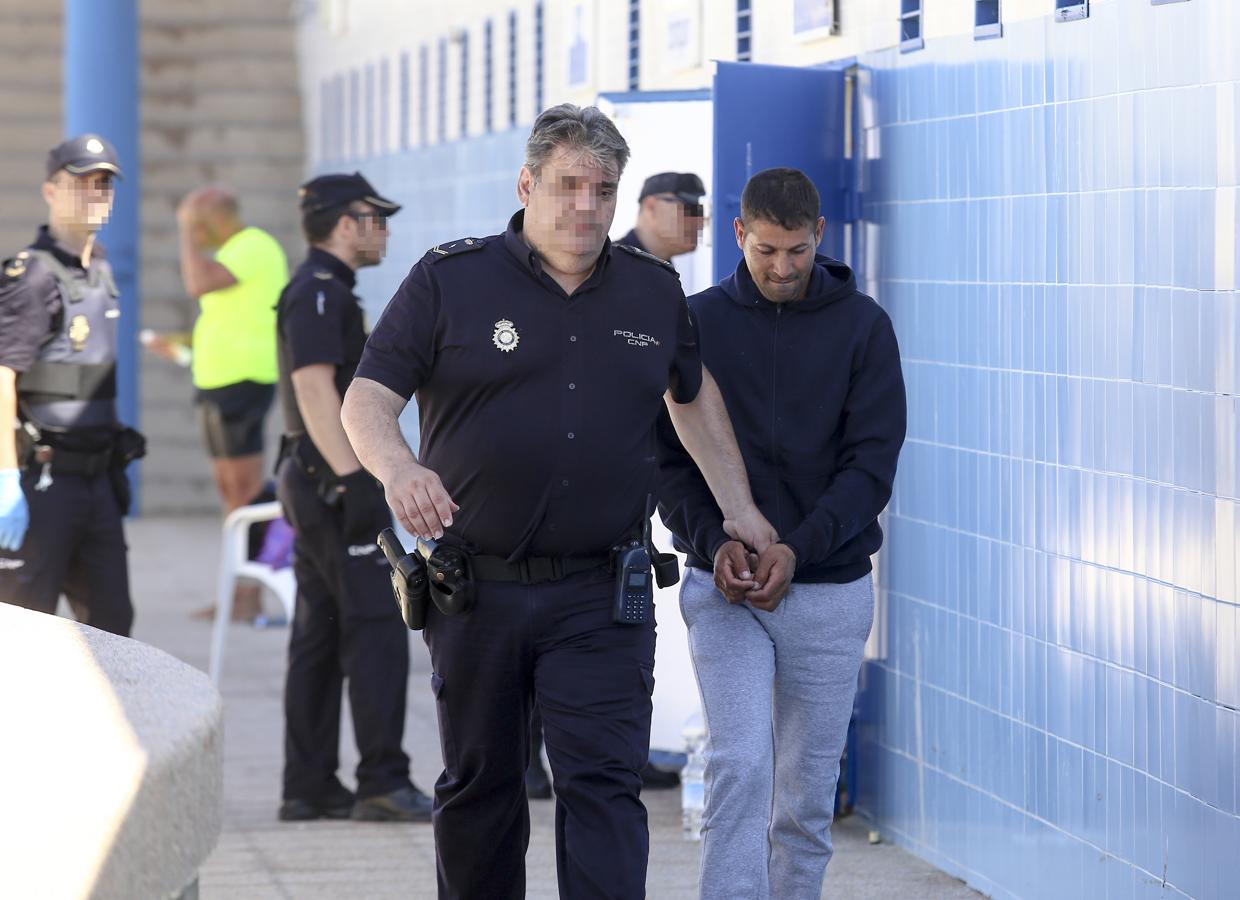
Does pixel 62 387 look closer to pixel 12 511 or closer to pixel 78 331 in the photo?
pixel 78 331

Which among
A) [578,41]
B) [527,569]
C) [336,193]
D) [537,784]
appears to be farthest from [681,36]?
[527,569]

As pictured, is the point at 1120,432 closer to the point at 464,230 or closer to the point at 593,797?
the point at 593,797

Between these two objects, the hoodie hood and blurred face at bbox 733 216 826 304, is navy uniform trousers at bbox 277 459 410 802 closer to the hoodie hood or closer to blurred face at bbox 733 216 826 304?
the hoodie hood

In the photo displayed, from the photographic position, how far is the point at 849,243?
234 inches

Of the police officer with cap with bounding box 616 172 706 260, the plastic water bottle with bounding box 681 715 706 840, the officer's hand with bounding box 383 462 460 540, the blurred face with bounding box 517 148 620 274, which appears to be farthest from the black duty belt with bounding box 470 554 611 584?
the police officer with cap with bounding box 616 172 706 260

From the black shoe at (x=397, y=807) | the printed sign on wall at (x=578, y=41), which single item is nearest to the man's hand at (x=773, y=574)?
the black shoe at (x=397, y=807)

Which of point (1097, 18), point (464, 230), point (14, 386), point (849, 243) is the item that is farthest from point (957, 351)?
point (464, 230)

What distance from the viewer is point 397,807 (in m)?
6.27

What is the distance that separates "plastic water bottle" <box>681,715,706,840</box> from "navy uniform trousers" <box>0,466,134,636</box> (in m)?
1.75

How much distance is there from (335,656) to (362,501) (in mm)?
619

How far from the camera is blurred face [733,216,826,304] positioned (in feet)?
13.8

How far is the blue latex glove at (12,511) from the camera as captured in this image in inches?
228

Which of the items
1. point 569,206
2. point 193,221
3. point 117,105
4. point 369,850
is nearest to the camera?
point 569,206

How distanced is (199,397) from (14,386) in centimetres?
456
